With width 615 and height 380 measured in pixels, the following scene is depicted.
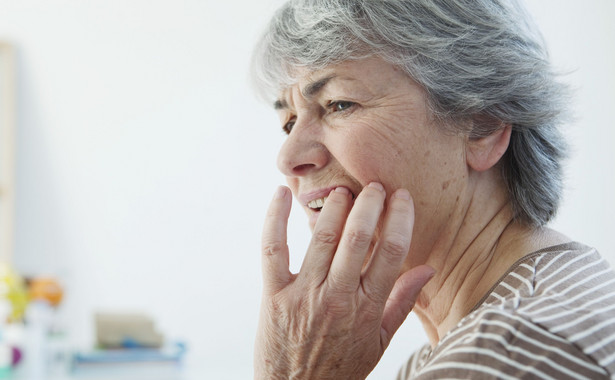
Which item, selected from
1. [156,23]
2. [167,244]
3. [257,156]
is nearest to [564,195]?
[257,156]

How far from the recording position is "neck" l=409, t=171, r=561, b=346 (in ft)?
3.41

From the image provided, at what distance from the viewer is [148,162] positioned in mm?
3191

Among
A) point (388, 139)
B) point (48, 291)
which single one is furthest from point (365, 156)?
point (48, 291)

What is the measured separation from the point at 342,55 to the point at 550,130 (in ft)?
1.32

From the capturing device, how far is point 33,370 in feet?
8.21

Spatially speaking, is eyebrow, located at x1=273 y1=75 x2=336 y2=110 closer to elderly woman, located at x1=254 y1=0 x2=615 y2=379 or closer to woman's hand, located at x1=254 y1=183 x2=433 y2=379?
elderly woman, located at x1=254 y1=0 x2=615 y2=379

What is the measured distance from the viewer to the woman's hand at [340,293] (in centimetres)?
98

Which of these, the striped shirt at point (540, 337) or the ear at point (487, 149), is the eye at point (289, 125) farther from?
the striped shirt at point (540, 337)

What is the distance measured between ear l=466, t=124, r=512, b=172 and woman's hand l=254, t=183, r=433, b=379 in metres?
0.14

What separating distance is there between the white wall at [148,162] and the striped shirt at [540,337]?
2.26 m

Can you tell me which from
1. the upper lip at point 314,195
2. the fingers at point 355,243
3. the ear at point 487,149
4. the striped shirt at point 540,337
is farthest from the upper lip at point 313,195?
the striped shirt at point 540,337

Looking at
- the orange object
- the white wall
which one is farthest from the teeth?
the orange object

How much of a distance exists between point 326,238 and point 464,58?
0.36 metres

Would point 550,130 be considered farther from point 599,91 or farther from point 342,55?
point 599,91
